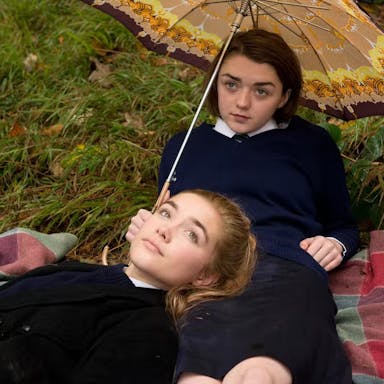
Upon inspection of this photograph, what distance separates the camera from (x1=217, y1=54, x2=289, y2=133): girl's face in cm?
308

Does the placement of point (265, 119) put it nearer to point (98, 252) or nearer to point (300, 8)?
point (300, 8)

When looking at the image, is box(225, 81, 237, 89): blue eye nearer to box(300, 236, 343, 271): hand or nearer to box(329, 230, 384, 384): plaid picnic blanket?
box(300, 236, 343, 271): hand

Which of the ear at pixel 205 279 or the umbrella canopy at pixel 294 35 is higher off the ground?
the umbrella canopy at pixel 294 35

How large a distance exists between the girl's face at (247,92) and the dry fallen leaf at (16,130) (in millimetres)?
1916

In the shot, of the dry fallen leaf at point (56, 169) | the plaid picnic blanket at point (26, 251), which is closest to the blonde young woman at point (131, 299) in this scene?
the plaid picnic blanket at point (26, 251)

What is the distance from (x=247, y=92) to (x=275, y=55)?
204 millimetres

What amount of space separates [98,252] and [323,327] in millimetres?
1652

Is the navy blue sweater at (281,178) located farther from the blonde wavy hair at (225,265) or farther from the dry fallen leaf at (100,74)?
the dry fallen leaf at (100,74)

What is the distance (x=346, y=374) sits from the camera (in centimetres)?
246

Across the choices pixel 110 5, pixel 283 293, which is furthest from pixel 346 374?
pixel 110 5

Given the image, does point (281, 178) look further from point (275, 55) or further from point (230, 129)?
point (275, 55)

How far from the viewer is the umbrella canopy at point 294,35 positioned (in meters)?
3.08

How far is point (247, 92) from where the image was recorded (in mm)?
3086

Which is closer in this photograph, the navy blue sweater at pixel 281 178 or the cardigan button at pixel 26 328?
the cardigan button at pixel 26 328
